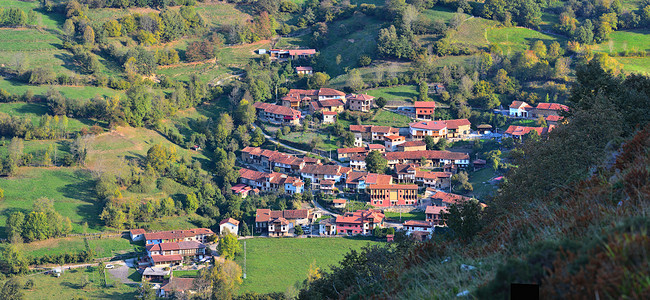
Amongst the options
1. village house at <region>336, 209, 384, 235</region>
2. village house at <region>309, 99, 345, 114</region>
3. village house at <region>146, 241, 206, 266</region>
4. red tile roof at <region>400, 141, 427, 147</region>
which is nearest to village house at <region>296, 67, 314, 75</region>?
village house at <region>309, 99, 345, 114</region>

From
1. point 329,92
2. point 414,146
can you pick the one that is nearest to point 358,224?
point 414,146

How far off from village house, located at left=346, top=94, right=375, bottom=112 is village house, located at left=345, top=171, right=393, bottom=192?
342 inches

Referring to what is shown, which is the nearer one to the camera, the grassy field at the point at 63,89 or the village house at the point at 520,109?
the village house at the point at 520,109

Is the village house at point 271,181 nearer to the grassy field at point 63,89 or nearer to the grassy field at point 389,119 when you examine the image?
the grassy field at point 389,119

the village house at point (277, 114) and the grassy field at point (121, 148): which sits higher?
the village house at point (277, 114)

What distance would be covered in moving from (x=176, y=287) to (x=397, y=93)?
24.4 metres

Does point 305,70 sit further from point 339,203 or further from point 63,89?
point 339,203

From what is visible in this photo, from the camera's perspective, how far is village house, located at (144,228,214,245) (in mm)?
30891

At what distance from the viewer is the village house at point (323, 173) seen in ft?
119

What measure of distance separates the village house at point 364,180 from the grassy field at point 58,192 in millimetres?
13422

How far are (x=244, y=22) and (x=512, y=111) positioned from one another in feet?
89.0

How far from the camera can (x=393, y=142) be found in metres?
39.8

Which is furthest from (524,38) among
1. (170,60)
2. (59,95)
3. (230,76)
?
(59,95)

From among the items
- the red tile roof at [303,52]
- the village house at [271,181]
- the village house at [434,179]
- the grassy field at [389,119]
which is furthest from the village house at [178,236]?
the red tile roof at [303,52]
